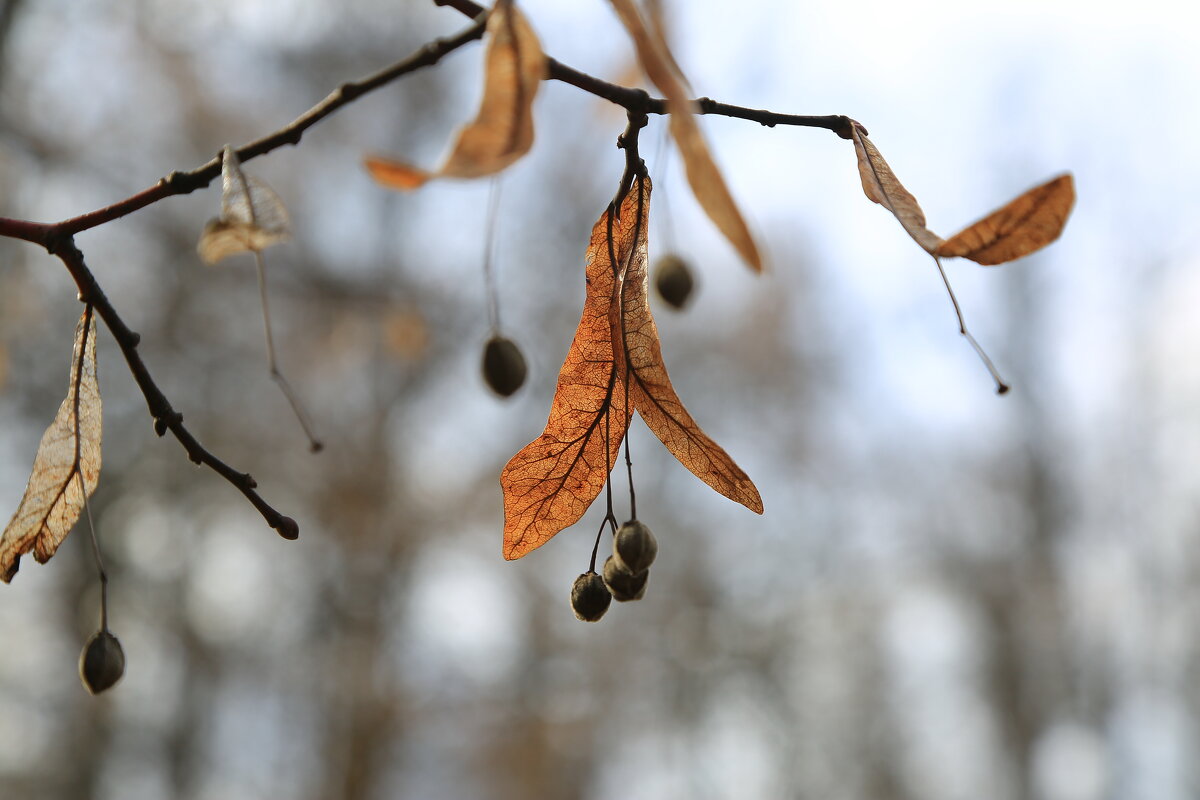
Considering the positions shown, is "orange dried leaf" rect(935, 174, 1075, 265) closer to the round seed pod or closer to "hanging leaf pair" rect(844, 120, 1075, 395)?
"hanging leaf pair" rect(844, 120, 1075, 395)

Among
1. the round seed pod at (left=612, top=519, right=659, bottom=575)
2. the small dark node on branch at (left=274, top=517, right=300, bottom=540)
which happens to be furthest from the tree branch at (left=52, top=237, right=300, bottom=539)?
the round seed pod at (left=612, top=519, right=659, bottom=575)

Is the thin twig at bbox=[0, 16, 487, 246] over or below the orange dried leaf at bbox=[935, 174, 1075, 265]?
over

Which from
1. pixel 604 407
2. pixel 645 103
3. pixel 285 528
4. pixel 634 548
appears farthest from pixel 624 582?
pixel 645 103

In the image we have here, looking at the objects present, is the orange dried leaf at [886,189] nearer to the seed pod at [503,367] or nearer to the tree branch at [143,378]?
Answer: the seed pod at [503,367]

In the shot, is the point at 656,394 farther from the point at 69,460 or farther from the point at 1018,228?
the point at 69,460

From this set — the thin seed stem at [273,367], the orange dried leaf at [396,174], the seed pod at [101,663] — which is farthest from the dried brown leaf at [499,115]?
the seed pod at [101,663]

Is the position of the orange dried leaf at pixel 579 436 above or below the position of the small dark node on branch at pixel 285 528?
above
